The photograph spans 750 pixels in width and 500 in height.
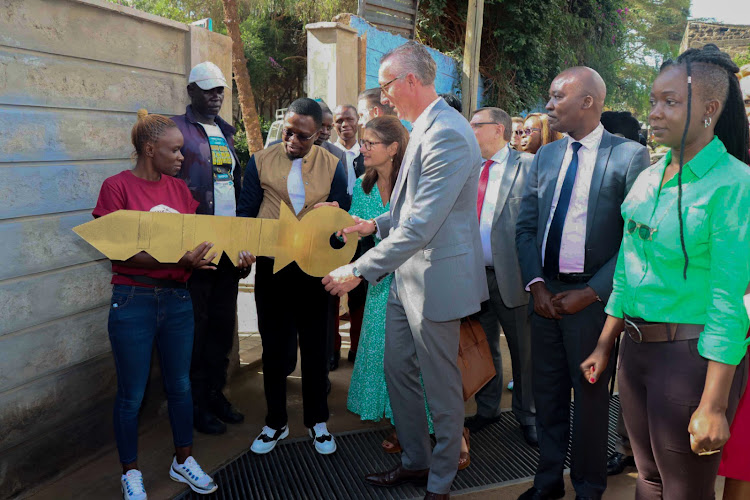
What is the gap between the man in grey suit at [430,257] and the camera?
270 centimetres

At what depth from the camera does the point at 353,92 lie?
6973 mm

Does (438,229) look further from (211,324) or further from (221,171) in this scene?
(211,324)

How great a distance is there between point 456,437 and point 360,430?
1.22 meters

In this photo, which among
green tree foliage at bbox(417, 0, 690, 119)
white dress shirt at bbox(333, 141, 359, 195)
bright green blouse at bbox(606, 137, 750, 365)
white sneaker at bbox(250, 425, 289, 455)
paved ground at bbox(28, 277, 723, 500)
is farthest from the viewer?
green tree foliage at bbox(417, 0, 690, 119)

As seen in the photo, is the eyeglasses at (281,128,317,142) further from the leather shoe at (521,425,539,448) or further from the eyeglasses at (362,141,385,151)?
the leather shoe at (521,425,539,448)

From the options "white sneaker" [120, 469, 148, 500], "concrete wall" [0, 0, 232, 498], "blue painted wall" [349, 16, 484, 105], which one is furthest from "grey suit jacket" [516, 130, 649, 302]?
"blue painted wall" [349, 16, 484, 105]

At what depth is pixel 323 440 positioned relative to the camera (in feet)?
12.0

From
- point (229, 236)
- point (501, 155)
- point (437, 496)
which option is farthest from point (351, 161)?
point (437, 496)

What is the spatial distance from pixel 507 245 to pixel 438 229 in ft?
3.87

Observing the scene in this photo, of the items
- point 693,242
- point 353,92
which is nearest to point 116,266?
point 693,242

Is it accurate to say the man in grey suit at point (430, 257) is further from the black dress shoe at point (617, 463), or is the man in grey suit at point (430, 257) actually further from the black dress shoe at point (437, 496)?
the black dress shoe at point (617, 463)

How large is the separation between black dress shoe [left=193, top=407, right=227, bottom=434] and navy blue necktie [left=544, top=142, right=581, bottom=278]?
238 centimetres

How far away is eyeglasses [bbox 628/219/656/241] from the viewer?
6.44 feet

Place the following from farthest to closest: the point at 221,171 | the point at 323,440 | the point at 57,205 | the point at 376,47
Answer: the point at 376,47
the point at 221,171
the point at 323,440
the point at 57,205
